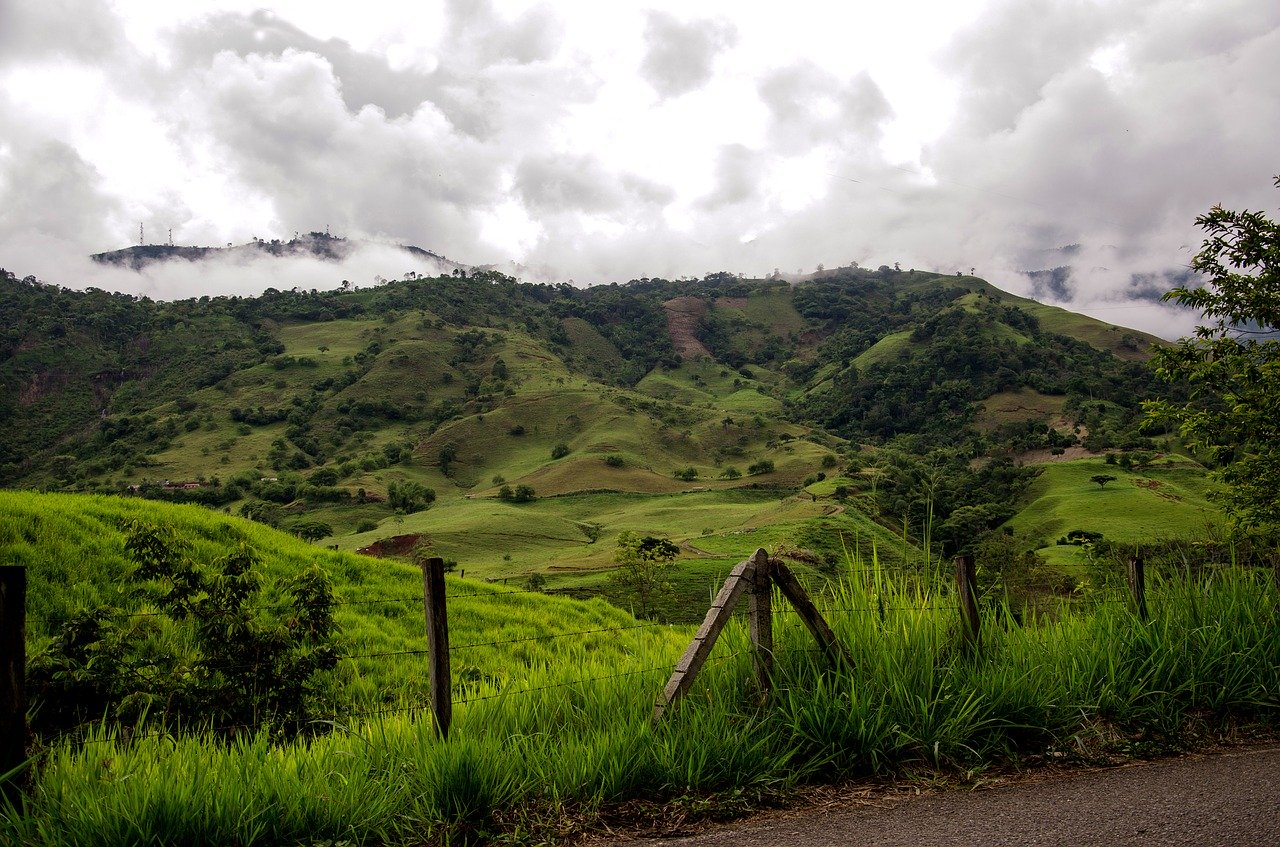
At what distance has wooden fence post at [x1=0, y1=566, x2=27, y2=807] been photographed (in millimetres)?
4062

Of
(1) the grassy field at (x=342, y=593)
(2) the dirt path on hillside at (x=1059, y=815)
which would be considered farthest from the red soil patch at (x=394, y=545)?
(2) the dirt path on hillside at (x=1059, y=815)

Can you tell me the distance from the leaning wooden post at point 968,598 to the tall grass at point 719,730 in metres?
0.12

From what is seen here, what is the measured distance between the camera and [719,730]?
17.1 feet

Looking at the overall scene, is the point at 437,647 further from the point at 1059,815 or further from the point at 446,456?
the point at 446,456

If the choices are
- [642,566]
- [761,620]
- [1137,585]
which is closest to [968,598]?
[761,620]

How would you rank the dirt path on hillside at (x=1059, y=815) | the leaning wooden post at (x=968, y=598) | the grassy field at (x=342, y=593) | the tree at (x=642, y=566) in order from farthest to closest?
the tree at (x=642, y=566) → the grassy field at (x=342, y=593) → the leaning wooden post at (x=968, y=598) → the dirt path on hillside at (x=1059, y=815)

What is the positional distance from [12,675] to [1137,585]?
8.21m

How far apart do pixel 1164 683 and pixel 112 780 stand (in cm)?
723

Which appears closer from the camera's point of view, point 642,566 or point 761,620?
point 761,620

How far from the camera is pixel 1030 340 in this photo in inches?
7347

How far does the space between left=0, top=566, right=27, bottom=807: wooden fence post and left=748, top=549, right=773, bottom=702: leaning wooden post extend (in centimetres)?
436

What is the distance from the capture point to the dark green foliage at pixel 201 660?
693cm

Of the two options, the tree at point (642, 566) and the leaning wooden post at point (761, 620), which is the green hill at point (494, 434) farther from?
the leaning wooden post at point (761, 620)

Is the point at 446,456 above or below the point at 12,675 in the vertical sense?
above
